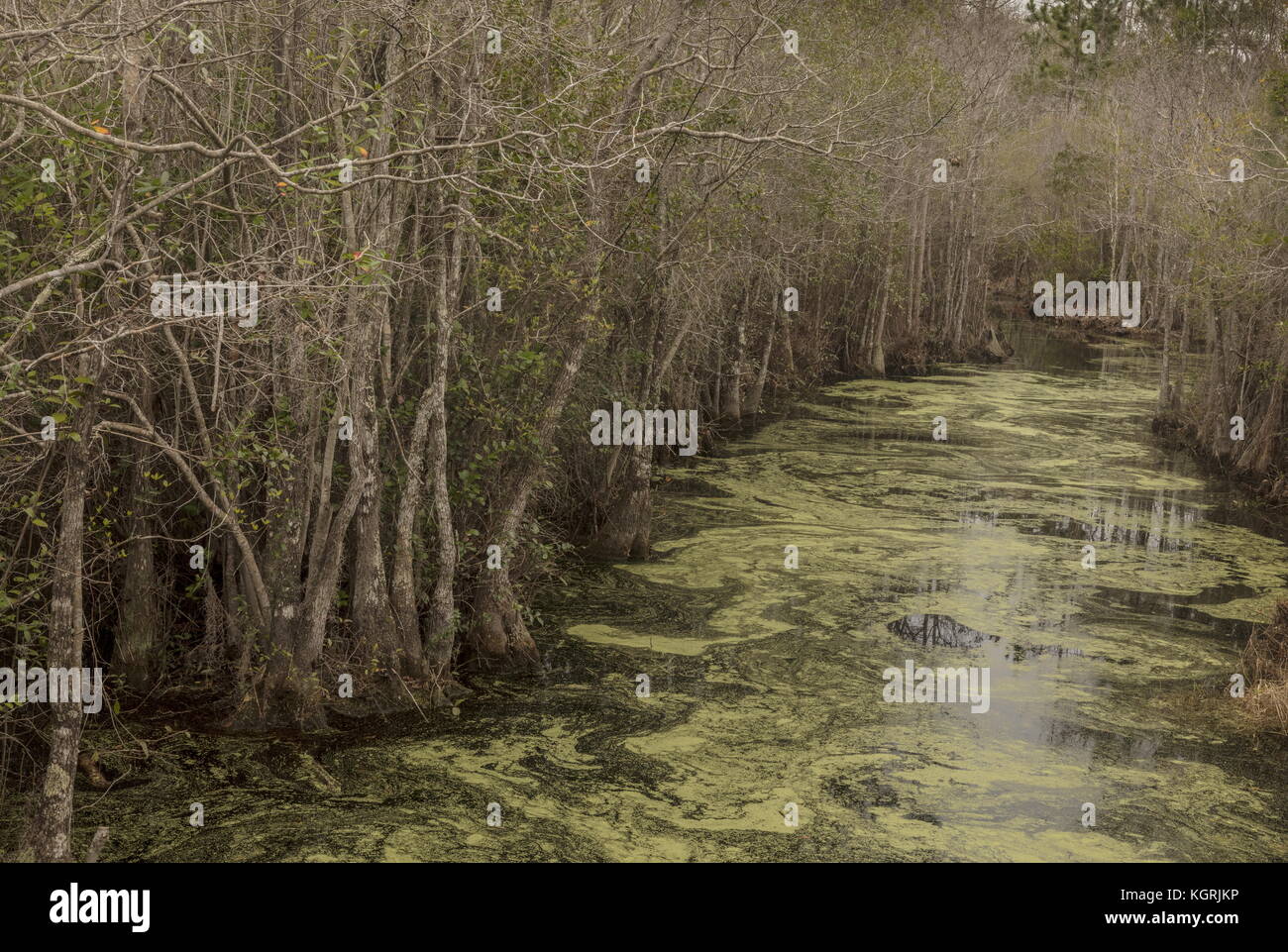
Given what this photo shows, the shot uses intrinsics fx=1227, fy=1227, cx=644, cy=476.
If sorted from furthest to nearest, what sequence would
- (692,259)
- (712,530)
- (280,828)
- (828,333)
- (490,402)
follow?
(828,333) → (712,530) → (692,259) → (490,402) → (280,828)

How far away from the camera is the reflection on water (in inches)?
273

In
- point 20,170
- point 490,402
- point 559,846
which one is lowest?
point 559,846

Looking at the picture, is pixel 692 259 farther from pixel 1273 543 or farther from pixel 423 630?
pixel 1273 543

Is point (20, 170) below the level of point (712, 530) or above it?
above

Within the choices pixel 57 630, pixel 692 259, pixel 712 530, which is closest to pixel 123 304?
pixel 57 630

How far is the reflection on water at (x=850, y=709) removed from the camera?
6934 millimetres

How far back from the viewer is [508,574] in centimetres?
952

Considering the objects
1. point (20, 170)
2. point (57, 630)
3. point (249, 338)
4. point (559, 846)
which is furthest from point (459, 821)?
point (20, 170)

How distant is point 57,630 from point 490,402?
13.0 feet

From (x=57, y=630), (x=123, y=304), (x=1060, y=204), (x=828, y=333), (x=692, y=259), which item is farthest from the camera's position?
(x=1060, y=204)

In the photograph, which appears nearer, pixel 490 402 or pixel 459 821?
pixel 459 821

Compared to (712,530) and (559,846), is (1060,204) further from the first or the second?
(559,846)

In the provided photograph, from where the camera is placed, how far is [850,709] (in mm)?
8859

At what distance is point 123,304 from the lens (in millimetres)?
6172
